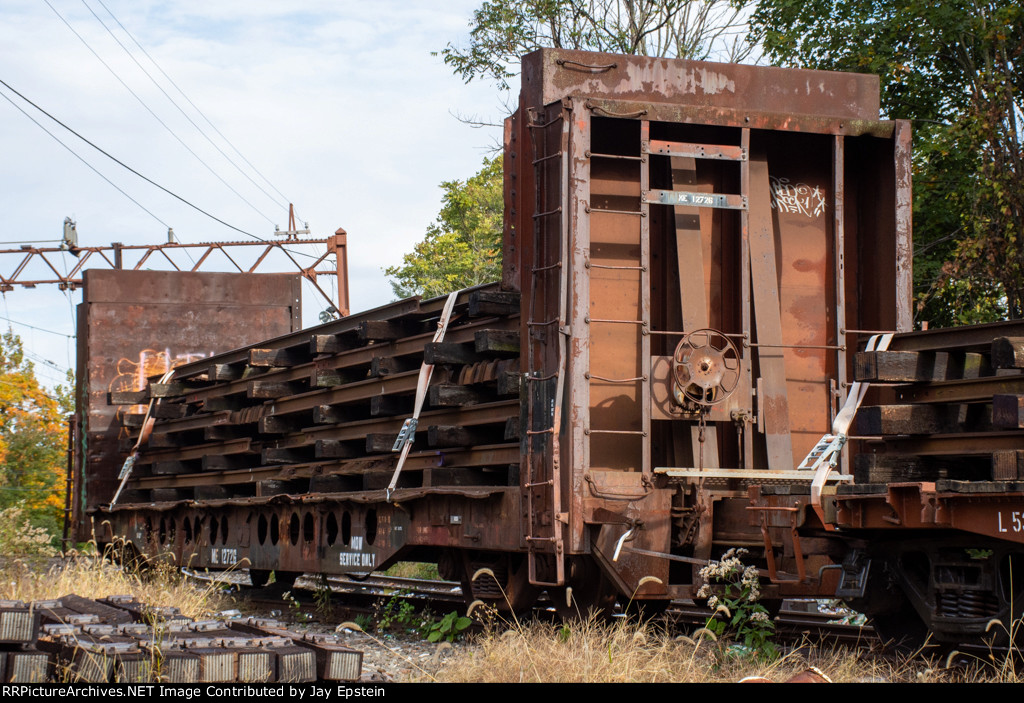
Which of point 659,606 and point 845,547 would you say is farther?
point 659,606

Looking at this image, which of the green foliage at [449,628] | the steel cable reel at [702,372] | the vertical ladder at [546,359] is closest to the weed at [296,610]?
the green foliage at [449,628]

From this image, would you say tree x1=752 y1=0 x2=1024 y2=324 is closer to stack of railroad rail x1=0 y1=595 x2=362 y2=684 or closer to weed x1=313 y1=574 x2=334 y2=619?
weed x1=313 y1=574 x2=334 y2=619

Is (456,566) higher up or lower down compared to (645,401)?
lower down

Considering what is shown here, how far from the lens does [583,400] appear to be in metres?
8.07

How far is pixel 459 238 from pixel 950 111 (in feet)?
109

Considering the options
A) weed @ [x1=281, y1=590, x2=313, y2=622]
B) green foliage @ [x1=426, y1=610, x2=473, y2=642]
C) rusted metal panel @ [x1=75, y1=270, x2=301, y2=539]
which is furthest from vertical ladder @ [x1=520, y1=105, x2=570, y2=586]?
rusted metal panel @ [x1=75, y1=270, x2=301, y2=539]

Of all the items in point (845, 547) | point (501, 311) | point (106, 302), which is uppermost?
point (106, 302)

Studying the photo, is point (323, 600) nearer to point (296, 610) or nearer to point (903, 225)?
point (296, 610)

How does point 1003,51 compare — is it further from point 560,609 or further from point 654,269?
point 560,609

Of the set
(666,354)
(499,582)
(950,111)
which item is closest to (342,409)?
(499,582)

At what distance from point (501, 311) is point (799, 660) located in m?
3.54

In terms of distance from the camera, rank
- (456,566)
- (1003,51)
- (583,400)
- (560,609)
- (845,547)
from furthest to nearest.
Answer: (1003,51) → (456,566) → (560,609) → (583,400) → (845,547)

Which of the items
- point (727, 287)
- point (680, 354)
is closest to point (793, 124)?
point (727, 287)

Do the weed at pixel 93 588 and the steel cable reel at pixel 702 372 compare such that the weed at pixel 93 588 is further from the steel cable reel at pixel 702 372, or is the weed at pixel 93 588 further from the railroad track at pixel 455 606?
the steel cable reel at pixel 702 372
